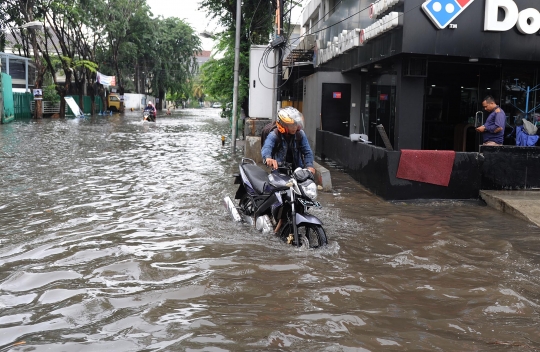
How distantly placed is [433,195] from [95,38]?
4162 centimetres

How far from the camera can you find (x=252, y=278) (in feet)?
17.2

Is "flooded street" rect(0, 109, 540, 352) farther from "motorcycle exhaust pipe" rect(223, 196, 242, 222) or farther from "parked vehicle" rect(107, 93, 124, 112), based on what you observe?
"parked vehicle" rect(107, 93, 124, 112)

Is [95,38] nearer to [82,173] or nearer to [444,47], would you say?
[82,173]

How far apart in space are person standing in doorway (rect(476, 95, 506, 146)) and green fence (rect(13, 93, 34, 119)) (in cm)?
3321

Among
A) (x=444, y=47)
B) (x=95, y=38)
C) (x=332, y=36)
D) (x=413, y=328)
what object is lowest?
(x=413, y=328)

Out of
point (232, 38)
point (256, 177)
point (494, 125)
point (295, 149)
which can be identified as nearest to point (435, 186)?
point (494, 125)

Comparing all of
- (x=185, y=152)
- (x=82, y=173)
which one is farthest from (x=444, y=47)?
(x=185, y=152)

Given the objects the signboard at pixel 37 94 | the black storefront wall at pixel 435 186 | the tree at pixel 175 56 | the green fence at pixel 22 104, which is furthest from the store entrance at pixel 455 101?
the tree at pixel 175 56

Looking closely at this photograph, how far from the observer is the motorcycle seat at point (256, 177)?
7008mm

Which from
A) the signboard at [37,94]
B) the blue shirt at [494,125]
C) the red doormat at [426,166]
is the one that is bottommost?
the red doormat at [426,166]

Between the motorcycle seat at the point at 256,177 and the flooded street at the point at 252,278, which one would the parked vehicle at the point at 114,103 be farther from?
the motorcycle seat at the point at 256,177

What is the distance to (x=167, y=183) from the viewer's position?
11.1m

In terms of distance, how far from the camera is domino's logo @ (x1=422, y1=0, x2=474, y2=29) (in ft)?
31.9

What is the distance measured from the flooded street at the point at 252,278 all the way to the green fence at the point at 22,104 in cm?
2972
